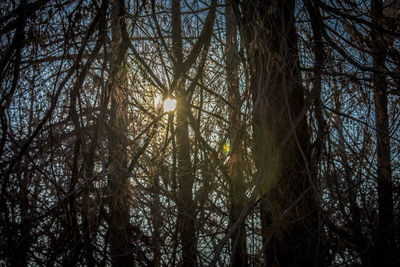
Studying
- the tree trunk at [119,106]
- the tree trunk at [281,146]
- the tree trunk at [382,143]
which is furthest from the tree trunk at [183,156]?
the tree trunk at [382,143]

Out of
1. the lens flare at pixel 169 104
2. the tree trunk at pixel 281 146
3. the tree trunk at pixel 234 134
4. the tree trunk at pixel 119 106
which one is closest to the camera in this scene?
the tree trunk at pixel 281 146

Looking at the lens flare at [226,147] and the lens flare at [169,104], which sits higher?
the lens flare at [169,104]

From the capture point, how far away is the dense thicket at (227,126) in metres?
1.50

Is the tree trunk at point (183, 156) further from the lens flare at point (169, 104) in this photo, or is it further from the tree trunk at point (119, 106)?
the tree trunk at point (119, 106)

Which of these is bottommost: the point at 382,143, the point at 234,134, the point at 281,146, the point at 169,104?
the point at 281,146

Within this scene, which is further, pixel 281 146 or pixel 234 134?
pixel 234 134

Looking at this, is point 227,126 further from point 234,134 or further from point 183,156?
point 183,156

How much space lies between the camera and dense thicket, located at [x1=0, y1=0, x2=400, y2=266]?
1.50 m

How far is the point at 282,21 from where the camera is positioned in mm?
1523

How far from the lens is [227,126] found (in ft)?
5.95

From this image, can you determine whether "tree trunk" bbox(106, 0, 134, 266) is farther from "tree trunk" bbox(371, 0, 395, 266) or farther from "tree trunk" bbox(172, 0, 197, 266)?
"tree trunk" bbox(371, 0, 395, 266)

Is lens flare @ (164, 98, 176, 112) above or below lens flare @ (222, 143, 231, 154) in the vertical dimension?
above

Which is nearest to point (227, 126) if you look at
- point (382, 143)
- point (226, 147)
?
point (226, 147)

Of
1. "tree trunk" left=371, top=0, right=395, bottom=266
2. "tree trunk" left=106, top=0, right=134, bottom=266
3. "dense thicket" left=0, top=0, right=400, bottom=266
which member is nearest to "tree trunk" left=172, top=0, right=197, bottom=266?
"dense thicket" left=0, top=0, right=400, bottom=266
